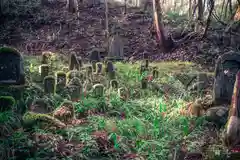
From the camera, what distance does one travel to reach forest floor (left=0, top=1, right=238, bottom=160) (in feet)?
19.6

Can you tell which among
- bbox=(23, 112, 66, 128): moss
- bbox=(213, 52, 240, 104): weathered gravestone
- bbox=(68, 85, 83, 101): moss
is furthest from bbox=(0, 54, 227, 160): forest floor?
bbox=(213, 52, 240, 104): weathered gravestone

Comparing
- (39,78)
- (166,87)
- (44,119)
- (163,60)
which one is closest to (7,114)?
(44,119)

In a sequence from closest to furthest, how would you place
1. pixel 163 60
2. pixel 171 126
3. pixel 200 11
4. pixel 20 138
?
pixel 20 138 < pixel 171 126 < pixel 163 60 < pixel 200 11

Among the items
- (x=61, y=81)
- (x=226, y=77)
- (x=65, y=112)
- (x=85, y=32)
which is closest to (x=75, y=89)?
(x=61, y=81)

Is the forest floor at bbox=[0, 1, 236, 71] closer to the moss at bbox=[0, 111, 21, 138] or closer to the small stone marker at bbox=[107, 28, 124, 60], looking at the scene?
the small stone marker at bbox=[107, 28, 124, 60]

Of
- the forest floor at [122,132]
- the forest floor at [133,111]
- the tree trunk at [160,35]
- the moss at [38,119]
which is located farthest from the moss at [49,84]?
the tree trunk at [160,35]

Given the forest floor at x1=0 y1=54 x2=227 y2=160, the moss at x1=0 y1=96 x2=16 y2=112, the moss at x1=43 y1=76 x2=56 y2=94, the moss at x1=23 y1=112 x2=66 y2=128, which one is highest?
the moss at x1=43 y1=76 x2=56 y2=94

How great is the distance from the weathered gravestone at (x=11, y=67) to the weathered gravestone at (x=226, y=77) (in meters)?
4.80

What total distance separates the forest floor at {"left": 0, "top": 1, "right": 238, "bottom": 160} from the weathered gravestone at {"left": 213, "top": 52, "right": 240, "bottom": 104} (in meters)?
0.90

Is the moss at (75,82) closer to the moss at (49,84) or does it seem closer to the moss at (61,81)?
the moss at (61,81)

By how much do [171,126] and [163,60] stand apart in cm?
837

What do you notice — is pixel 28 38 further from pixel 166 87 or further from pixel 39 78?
pixel 166 87

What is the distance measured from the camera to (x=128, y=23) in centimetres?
1970

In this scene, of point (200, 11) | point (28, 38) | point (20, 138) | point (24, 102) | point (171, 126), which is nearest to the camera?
point (20, 138)
